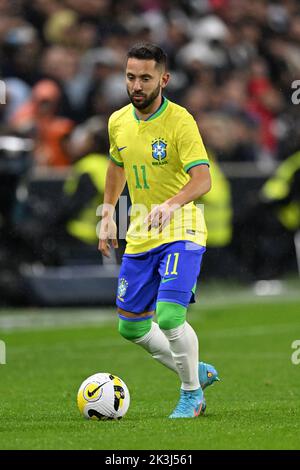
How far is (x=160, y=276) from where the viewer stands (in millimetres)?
7980

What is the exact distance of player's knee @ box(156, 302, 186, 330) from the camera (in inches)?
301

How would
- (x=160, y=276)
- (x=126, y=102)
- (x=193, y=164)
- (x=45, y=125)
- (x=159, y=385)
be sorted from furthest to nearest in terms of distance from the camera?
(x=126, y=102) < (x=45, y=125) < (x=159, y=385) < (x=160, y=276) < (x=193, y=164)

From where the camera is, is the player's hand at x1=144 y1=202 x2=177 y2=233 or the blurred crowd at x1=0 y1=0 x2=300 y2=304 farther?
the blurred crowd at x1=0 y1=0 x2=300 y2=304

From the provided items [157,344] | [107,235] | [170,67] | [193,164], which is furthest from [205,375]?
[170,67]

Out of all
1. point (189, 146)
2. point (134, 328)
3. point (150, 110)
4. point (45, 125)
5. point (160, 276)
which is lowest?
point (45, 125)

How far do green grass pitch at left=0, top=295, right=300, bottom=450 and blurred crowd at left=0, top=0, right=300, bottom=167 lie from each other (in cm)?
238

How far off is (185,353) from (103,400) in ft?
1.85

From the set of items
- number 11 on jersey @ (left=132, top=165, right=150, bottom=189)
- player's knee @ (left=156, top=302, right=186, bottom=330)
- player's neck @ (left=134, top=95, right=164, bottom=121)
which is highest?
player's neck @ (left=134, top=95, right=164, bottom=121)

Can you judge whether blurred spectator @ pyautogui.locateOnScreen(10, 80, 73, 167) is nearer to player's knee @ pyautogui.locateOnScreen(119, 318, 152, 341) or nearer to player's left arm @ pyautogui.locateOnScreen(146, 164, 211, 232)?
player's knee @ pyautogui.locateOnScreen(119, 318, 152, 341)

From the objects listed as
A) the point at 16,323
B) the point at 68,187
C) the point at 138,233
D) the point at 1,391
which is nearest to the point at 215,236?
the point at 68,187

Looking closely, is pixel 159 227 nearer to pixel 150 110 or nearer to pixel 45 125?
pixel 150 110

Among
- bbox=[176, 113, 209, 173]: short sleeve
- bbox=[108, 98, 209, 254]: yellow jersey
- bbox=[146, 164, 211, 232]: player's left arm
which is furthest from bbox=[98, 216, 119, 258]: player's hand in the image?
bbox=[176, 113, 209, 173]: short sleeve

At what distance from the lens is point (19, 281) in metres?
15.5
